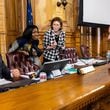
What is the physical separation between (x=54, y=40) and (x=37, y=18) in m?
1.05

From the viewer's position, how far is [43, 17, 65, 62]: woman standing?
445cm

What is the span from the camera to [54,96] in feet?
4.45

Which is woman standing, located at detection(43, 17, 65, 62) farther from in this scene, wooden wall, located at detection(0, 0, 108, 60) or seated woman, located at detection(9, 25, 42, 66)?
wooden wall, located at detection(0, 0, 108, 60)

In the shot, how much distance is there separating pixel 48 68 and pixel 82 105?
100 centimetres

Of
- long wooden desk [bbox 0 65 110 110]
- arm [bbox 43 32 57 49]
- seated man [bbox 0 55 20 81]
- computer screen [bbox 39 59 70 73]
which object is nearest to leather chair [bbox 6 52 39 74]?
seated man [bbox 0 55 20 81]

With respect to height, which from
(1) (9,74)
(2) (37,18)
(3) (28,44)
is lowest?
(1) (9,74)

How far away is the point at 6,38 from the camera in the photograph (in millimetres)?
4910

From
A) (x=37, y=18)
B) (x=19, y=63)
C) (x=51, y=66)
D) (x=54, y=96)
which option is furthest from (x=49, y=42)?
(x=54, y=96)

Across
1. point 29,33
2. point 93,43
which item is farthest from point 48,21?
point 93,43

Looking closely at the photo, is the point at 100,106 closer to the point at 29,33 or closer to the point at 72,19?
the point at 29,33

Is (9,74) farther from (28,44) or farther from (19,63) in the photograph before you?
(28,44)

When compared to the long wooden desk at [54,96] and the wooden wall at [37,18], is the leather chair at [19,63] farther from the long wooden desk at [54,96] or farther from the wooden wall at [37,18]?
the long wooden desk at [54,96]

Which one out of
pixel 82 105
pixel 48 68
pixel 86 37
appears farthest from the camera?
pixel 86 37

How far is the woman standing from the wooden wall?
2.35 ft
